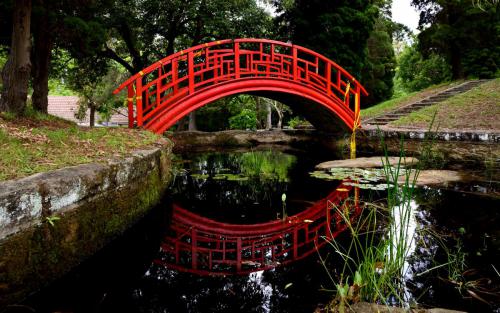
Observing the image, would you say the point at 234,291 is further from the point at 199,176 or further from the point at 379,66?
the point at 379,66

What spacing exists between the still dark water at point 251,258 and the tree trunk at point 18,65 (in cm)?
243

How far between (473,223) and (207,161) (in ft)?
19.6

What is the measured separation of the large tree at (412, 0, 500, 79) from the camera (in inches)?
447

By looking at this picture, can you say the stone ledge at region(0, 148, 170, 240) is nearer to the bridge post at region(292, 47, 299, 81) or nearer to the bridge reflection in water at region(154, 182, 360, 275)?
the bridge reflection in water at region(154, 182, 360, 275)

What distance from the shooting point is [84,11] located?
6566mm

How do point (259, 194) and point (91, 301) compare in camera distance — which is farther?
point (259, 194)

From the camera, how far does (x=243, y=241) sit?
315cm

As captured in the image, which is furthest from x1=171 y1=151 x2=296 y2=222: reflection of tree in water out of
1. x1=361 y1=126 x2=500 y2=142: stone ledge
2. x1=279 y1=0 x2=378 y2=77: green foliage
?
x1=279 y1=0 x2=378 y2=77: green foliage

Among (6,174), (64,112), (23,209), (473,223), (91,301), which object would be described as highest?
(64,112)

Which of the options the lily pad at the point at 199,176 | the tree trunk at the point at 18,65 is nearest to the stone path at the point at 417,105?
the lily pad at the point at 199,176

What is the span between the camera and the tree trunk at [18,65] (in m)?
4.59

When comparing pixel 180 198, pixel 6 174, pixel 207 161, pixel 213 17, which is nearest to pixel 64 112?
pixel 213 17

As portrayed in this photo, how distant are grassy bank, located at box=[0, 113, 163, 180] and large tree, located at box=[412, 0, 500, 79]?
1129cm

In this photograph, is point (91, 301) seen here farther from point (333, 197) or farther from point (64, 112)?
point (64, 112)
